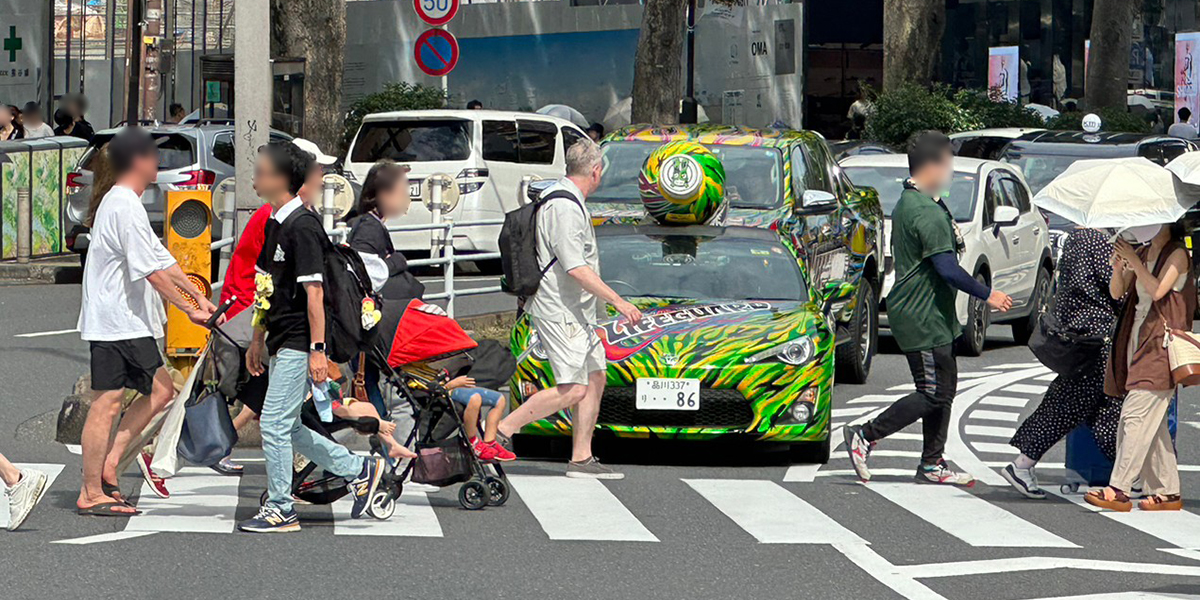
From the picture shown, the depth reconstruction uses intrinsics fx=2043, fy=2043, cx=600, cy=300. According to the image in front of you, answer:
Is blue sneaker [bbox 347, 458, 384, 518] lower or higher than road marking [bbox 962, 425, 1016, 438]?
higher

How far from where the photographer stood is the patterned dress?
1055 cm

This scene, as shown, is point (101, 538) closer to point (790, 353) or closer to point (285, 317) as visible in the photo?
point (285, 317)

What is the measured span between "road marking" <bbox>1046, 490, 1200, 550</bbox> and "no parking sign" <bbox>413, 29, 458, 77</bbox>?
1343 centimetres

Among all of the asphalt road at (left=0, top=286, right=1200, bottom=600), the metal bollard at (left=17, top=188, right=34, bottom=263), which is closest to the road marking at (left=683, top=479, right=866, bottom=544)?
the asphalt road at (left=0, top=286, right=1200, bottom=600)

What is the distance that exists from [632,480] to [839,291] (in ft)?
15.9

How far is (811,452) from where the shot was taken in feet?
38.4

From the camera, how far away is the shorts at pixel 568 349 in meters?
10.6

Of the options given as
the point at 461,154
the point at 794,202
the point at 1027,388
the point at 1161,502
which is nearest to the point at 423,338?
the point at 1161,502

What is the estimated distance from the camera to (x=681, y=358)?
11258 mm

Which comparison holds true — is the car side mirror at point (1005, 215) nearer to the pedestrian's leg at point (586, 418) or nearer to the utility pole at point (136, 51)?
the pedestrian's leg at point (586, 418)

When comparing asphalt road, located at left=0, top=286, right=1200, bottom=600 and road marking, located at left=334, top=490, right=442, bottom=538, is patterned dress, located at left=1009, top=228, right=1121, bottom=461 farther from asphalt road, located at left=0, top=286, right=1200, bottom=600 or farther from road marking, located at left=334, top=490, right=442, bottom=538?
road marking, located at left=334, top=490, right=442, bottom=538

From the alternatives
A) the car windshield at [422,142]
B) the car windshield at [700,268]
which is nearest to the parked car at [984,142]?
the car windshield at [422,142]

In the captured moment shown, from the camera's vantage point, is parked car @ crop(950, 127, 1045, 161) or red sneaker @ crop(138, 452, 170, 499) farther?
parked car @ crop(950, 127, 1045, 161)

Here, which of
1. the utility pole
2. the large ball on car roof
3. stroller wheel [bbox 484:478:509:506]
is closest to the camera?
stroller wheel [bbox 484:478:509:506]
